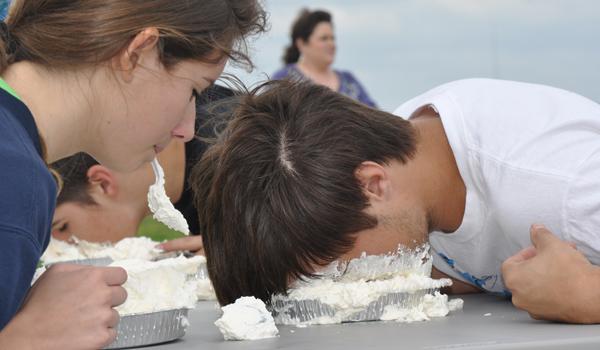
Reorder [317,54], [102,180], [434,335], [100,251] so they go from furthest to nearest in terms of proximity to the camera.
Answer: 1. [317,54]
2. [102,180]
3. [100,251]
4. [434,335]

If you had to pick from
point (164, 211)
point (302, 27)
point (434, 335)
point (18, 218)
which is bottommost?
point (434, 335)

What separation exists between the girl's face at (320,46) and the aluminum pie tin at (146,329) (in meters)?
4.83

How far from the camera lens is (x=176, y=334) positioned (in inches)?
51.6

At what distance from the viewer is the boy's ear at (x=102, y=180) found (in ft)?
7.50

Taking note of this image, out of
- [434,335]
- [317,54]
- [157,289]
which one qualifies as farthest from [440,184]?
[317,54]

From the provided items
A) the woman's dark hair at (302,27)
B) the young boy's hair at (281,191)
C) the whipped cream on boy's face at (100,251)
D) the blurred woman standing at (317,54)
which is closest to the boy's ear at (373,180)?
the young boy's hair at (281,191)

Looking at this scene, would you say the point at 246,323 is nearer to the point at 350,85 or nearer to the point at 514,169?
the point at 514,169

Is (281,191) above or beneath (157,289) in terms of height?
above

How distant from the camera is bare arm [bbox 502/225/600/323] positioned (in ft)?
4.31

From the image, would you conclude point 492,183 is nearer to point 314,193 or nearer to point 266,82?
point 314,193

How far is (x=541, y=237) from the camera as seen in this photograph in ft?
4.67

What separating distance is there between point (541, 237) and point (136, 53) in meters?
0.72

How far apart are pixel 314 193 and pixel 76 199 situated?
1020 millimetres

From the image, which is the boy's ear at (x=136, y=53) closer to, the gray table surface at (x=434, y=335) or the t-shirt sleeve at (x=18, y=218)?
the t-shirt sleeve at (x=18, y=218)
